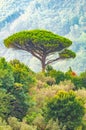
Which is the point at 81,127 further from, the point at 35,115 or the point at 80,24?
the point at 80,24

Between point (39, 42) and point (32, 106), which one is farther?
point (39, 42)

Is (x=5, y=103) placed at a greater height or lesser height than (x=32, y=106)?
lesser

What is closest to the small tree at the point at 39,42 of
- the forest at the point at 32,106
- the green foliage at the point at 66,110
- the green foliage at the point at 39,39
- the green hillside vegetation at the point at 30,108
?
the green foliage at the point at 39,39

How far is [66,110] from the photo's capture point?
2091cm

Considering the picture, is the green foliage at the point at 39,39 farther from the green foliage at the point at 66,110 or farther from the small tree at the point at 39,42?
the green foliage at the point at 66,110

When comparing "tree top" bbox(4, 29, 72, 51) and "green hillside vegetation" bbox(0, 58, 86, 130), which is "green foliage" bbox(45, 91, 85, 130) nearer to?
"green hillside vegetation" bbox(0, 58, 86, 130)

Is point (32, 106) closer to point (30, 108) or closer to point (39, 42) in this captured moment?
point (30, 108)

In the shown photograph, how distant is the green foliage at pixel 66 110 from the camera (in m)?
20.8

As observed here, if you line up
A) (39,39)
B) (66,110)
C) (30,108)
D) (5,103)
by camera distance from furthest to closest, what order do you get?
(39,39), (30,108), (5,103), (66,110)

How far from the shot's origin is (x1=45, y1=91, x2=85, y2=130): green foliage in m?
20.8

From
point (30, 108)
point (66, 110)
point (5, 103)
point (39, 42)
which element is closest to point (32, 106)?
point (30, 108)

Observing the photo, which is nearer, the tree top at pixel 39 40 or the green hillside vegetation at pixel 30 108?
the green hillside vegetation at pixel 30 108

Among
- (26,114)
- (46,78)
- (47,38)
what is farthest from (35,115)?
(47,38)

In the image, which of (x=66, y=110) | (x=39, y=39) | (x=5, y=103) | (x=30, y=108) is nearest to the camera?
(x=66, y=110)
